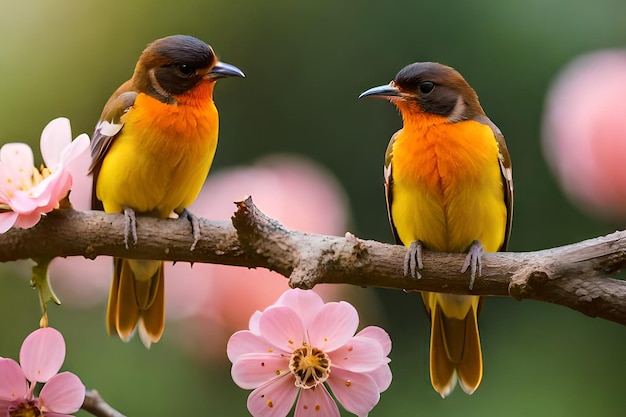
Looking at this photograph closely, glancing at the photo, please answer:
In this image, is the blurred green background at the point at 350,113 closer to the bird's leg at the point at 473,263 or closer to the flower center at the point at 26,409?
the bird's leg at the point at 473,263

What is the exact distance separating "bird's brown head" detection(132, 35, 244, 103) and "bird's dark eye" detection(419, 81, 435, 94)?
0.32 m

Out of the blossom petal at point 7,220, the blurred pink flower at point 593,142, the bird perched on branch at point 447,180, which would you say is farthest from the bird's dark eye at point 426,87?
the blossom petal at point 7,220

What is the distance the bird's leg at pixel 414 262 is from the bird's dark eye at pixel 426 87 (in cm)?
38

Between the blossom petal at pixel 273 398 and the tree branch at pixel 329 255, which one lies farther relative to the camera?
the tree branch at pixel 329 255

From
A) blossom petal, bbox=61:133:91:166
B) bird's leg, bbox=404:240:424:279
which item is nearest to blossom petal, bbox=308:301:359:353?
bird's leg, bbox=404:240:424:279

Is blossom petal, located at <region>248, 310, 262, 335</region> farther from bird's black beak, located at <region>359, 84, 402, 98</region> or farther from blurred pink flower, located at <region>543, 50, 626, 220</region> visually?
blurred pink flower, located at <region>543, 50, 626, 220</region>

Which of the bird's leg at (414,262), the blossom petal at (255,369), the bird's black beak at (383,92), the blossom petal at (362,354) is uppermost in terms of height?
the bird's black beak at (383,92)

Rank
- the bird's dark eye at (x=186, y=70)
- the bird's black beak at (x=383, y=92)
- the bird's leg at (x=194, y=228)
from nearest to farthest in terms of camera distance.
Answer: the bird's leg at (x=194, y=228) < the bird's black beak at (x=383, y=92) < the bird's dark eye at (x=186, y=70)

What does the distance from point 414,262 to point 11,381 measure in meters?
0.54

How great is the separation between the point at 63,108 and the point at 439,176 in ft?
3.96

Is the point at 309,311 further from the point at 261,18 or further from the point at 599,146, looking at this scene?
the point at 261,18

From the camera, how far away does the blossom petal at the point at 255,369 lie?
997mm

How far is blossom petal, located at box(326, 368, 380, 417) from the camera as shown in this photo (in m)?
0.99

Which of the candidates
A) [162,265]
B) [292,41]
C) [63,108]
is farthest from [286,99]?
[162,265]
